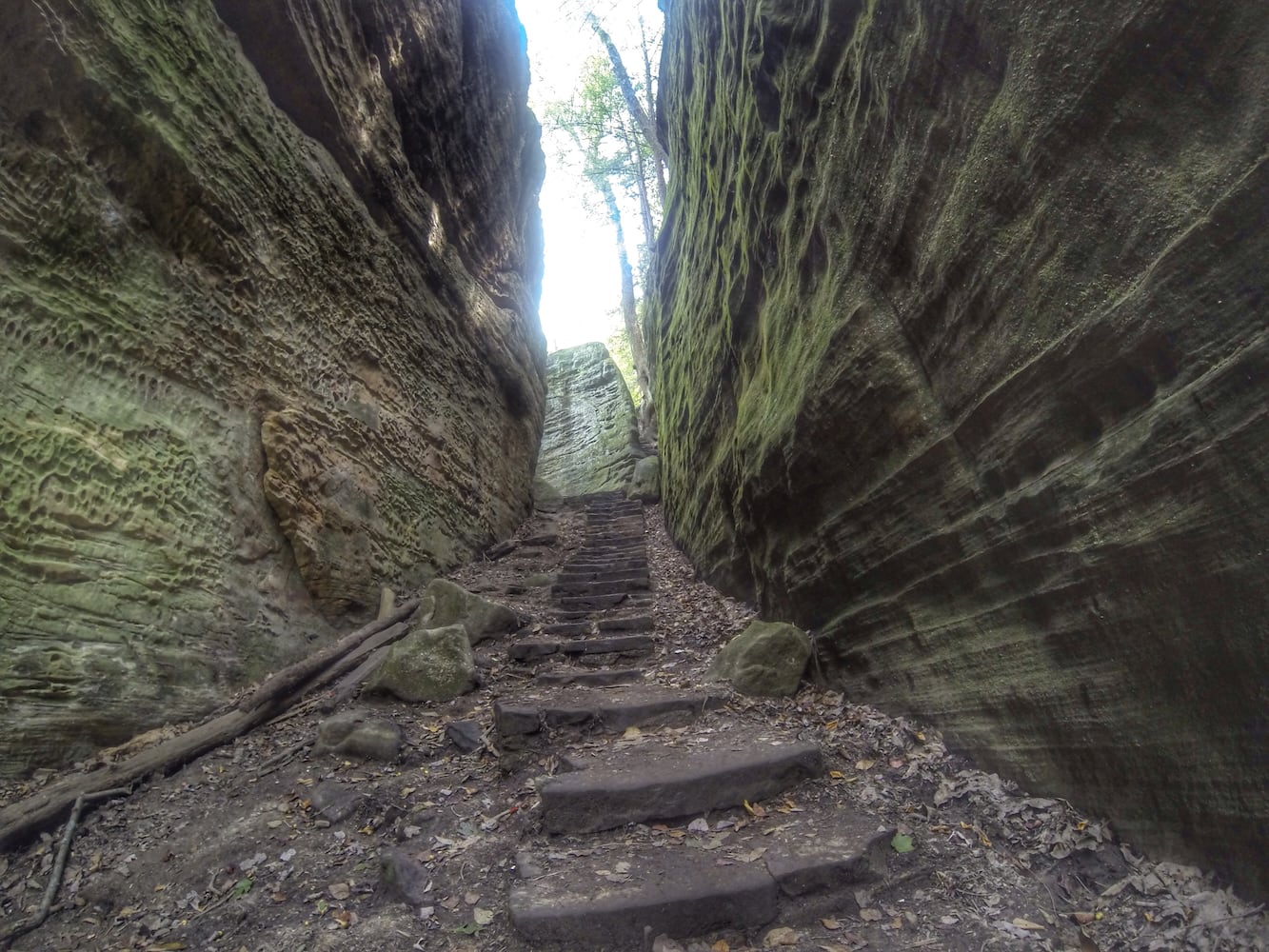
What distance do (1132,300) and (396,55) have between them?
9978mm

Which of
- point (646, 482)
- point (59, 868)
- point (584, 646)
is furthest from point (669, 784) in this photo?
point (646, 482)

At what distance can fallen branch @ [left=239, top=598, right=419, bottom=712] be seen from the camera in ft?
16.0

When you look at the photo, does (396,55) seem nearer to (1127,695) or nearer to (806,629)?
(806,629)

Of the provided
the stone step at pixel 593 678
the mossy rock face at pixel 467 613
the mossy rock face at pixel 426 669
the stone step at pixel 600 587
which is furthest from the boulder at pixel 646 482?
the mossy rock face at pixel 426 669

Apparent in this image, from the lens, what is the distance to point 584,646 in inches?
250

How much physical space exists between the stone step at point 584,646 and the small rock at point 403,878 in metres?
2.73

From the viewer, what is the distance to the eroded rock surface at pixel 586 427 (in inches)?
783

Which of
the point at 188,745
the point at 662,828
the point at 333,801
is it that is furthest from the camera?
the point at 188,745

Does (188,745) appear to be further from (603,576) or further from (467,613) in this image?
(603,576)

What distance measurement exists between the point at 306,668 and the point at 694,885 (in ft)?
11.9

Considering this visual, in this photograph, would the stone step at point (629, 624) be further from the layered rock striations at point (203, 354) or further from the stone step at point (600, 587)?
the layered rock striations at point (203, 354)

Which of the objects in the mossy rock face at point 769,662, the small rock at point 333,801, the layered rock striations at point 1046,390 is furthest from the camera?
the mossy rock face at point 769,662

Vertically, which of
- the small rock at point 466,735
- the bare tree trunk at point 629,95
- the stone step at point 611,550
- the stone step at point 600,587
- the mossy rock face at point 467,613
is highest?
the bare tree trunk at point 629,95

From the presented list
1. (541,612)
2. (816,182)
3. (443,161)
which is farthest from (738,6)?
(541,612)
